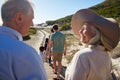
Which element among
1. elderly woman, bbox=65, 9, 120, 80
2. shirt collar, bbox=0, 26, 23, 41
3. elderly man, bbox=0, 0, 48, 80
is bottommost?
elderly woman, bbox=65, 9, 120, 80

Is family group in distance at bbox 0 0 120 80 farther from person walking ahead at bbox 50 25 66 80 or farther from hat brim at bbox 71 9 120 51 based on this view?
person walking ahead at bbox 50 25 66 80

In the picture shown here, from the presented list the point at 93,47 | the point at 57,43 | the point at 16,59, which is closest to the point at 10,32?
the point at 16,59

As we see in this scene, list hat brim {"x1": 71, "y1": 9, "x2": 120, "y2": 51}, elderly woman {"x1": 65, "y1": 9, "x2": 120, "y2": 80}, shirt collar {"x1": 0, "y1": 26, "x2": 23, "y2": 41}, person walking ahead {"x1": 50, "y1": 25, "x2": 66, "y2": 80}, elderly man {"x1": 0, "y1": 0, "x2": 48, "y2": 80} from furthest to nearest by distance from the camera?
person walking ahead {"x1": 50, "y1": 25, "x2": 66, "y2": 80} < hat brim {"x1": 71, "y1": 9, "x2": 120, "y2": 51} < elderly woman {"x1": 65, "y1": 9, "x2": 120, "y2": 80} < shirt collar {"x1": 0, "y1": 26, "x2": 23, "y2": 41} < elderly man {"x1": 0, "y1": 0, "x2": 48, "y2": 80}

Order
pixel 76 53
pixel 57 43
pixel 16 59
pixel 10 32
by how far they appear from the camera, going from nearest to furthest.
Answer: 1. pixel 16 59
2. pixel 10 32
3. pixel 76 53
4. pixel 57 43

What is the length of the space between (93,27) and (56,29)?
7396 millimetres

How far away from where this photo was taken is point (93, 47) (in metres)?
3.48

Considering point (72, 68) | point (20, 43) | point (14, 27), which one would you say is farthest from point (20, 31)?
point (72, 68)

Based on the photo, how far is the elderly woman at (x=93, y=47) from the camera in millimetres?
3363

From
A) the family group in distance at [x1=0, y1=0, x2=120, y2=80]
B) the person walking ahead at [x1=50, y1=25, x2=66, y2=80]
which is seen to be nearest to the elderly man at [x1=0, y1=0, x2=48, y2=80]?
the family group in distance at [x1=0, y1=0, x2=120, y2=80]

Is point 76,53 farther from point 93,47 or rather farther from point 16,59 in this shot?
point 16,59

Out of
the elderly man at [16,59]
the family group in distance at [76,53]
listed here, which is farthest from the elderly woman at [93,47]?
the elderly man at [16,59]

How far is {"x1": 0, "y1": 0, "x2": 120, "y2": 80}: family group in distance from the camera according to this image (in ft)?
7.35

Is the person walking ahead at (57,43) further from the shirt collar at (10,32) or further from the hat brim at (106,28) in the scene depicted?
the shirt collar at (10,32)

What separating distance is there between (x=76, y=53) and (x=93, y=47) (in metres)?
0.20
